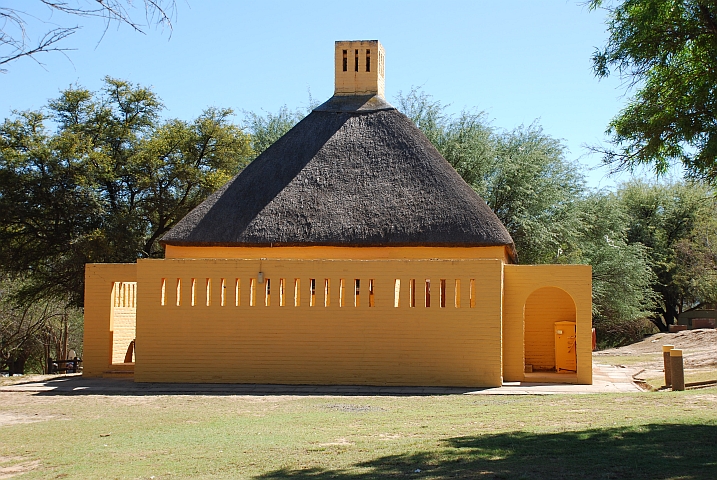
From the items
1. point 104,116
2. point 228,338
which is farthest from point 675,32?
point 104,116

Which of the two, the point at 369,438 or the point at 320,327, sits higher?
the point at 320,327

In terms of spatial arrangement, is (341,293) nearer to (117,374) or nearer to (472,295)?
(472,295)

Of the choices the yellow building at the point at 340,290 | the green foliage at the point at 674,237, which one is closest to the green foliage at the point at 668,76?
the yellow building at the point at 340,290

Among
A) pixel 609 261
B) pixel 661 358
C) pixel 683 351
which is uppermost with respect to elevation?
pixel 609 261

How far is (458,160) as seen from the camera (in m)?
31.1

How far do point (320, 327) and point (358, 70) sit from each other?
31.0 feet

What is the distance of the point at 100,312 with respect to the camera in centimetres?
1962

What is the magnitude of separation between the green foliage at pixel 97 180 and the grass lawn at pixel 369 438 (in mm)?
12128

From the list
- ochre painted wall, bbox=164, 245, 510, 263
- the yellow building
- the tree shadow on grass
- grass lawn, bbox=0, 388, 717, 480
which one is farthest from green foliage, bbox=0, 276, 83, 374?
the tree shadow on grass

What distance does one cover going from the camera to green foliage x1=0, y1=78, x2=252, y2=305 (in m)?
25.9

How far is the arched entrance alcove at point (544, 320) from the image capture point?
21.7m

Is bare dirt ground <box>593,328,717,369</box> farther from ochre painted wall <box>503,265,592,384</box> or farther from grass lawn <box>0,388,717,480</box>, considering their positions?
grass lawn <box>0,388,717,480</box>

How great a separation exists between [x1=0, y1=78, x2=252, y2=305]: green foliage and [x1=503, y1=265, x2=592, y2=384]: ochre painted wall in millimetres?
12823

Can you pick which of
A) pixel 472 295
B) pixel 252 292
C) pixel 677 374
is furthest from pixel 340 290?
pixel 677 374
